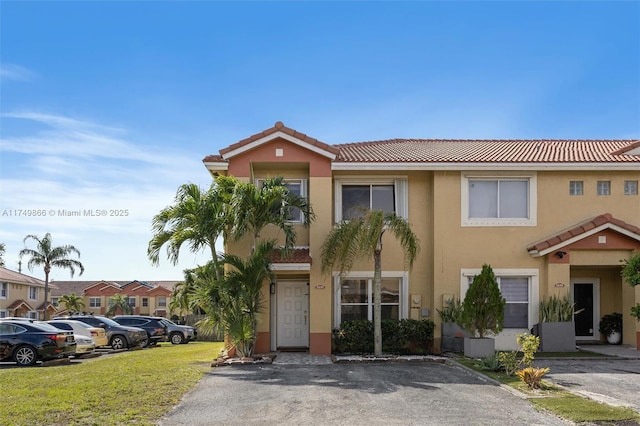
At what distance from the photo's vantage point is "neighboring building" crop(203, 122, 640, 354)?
728 inches

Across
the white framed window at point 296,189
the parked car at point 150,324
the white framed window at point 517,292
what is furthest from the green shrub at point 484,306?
the parked car at point 150,324

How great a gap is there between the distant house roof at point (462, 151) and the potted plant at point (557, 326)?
4168 millimetres

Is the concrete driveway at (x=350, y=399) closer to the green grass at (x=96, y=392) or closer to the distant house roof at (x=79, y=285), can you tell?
the green grass at (x=96, y=392)

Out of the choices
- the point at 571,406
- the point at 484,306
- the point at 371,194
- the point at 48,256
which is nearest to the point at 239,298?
the point at 371,194

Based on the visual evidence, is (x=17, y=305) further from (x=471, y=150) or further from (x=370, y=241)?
(x=370, y=241)

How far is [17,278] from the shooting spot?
2016 inches

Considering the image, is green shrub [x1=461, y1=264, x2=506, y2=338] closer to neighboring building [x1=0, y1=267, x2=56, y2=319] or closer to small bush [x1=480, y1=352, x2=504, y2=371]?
small bush [x1=480, y1=352, x2=504, y2=371]

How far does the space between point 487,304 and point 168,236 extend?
9.01 meters

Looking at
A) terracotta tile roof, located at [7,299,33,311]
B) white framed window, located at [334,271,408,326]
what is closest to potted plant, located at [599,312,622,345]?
white framed window, located at [334,271,408,326]

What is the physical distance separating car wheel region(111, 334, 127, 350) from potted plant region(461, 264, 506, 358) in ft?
47.2

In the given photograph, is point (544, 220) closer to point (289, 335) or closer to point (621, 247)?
point (621, 247)

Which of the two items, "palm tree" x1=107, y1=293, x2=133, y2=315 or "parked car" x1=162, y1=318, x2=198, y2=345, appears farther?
"palm tree" x1=107, y1=293, x2=133, y2=315

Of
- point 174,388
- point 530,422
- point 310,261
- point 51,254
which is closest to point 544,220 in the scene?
point 310,261

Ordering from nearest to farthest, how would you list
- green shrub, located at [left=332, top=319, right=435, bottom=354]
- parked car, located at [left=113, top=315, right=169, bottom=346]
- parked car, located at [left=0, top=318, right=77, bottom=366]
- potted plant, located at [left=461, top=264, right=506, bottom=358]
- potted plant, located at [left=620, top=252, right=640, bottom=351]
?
potted plant, located at [left=620, top=252, right=640, bottom=351] → potted plant, located at [left=461, top=264, right=506, bottom=358] → green shrub, located at [left=332, top=319, right=435, bottom=354] → parked car, located at [left=0, top=318, right=77, bottom=366] → parked car, located at [left=113, top=315, right=169, bottom=346]
